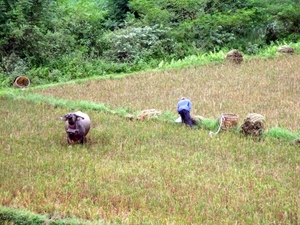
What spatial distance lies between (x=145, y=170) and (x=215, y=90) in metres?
5.76

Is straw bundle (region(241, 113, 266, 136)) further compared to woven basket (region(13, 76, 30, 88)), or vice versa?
woven basket (region(13, 76, 30, 88))

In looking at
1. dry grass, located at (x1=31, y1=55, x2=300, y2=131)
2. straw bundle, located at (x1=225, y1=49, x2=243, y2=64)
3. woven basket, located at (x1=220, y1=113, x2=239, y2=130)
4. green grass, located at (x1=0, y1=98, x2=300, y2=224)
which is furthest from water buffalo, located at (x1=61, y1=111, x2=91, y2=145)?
straw bundle, located at (x1=225, y1=49, x2=243, y2=64)

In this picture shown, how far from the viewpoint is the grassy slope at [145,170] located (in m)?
5.47

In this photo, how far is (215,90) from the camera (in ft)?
39.9

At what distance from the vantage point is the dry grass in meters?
10.4

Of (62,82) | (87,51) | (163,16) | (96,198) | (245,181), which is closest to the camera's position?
(96,198)

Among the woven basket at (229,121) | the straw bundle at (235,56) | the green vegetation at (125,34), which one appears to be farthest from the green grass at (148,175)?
the straw bundle at (235,56)

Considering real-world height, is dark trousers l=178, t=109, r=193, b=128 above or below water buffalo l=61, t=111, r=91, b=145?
below

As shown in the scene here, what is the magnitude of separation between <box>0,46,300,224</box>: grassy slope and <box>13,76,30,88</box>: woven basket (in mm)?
2508

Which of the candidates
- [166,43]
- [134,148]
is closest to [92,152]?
[134,148]

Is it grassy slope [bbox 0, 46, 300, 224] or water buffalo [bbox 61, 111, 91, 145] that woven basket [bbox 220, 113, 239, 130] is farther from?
water buffalo [bbox 61, 111, 91, 145]

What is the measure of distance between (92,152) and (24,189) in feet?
5.81

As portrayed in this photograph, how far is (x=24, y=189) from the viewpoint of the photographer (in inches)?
239

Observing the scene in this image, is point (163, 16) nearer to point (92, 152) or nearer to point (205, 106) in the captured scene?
point (205, 106)
